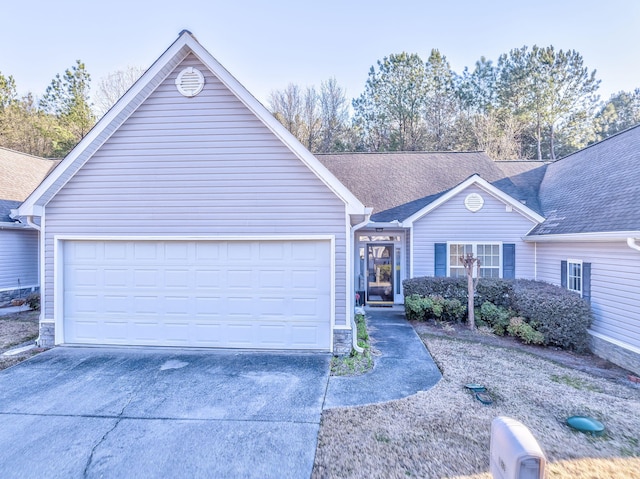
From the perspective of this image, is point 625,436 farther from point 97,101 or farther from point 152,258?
point 97,101

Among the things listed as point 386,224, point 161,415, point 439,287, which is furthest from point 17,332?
point 439,287

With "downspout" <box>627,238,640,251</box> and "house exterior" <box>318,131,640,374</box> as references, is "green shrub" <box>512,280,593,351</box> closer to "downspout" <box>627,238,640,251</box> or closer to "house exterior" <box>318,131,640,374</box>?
"house exterior" <box>318,131,640,374</box>

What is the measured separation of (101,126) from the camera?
693cm

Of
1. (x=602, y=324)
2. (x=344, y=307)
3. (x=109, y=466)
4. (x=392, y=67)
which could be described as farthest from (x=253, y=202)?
(x=392, y=67)

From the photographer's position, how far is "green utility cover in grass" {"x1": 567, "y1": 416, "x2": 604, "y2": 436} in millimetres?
4281

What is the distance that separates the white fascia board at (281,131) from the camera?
6.77 meters

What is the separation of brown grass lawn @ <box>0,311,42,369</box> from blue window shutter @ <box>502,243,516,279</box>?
40.2ft

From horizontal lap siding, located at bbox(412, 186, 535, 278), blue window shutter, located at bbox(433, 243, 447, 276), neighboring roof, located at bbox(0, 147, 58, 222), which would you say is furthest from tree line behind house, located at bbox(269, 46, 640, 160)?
blue window shutter, located at bbox(433, 243, 447, 276)

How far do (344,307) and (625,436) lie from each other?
171 inches

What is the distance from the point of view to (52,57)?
2283 cm

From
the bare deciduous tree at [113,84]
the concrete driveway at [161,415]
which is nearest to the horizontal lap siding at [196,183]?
the concrete driveway at [161,415]

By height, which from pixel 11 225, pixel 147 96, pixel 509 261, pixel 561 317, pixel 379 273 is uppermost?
pixel 147 96

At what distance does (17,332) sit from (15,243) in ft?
17.0

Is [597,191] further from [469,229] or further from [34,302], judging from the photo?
[34,302]
